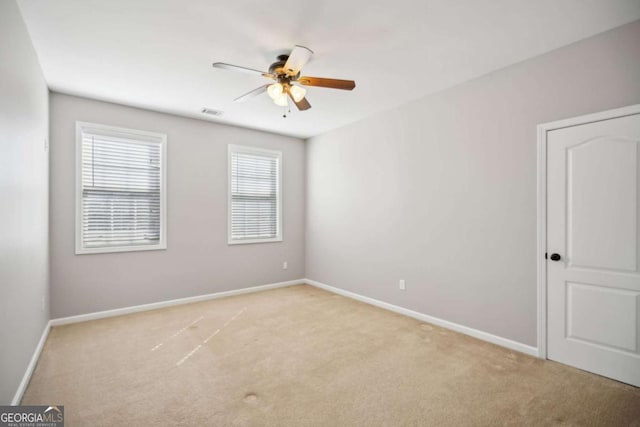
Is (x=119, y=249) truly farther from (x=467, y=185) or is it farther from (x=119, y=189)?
(x=467, y=185)

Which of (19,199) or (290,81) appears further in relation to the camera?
(290,81)

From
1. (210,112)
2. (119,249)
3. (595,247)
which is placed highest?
(210,112)

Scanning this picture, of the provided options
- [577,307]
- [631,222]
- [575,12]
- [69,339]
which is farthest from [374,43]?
[69,339]

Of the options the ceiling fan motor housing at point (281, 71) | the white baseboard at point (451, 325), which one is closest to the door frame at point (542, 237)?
the white baseboard at point (451, 325)

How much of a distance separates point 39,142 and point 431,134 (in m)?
4.10

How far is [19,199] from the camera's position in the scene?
7.43 ft

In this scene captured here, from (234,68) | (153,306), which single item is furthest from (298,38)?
(153,306)

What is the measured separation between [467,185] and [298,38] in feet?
7.48

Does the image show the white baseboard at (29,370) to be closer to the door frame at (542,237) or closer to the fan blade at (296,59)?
the fan blade at (296,59)

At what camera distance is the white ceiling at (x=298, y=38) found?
7.20 ft

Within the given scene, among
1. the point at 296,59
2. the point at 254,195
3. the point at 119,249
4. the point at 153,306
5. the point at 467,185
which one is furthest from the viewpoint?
the point at 254,195

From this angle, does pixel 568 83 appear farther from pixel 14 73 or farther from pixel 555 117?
pixel 14 73

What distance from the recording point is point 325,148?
17.7 ft

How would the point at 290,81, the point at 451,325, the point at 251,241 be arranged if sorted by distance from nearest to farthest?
the point at 290,81 → the point at 451,325 → the point at 251,241
